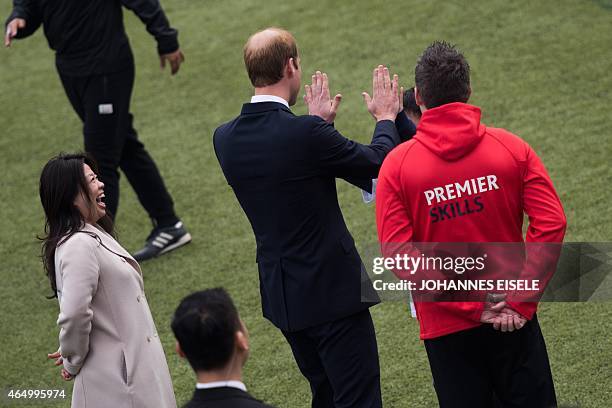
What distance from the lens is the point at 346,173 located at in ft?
10.2

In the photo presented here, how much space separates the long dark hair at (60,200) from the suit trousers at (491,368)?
1200mm

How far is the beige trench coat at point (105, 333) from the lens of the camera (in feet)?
10.0

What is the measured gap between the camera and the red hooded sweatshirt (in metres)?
2.80

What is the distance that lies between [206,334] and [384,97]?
1237 millimetres

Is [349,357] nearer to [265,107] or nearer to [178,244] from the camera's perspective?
[265,107]

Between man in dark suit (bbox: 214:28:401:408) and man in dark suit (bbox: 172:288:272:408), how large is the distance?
0.82m

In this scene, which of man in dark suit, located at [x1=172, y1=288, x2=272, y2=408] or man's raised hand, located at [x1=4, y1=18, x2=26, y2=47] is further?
man's raised hand, located at [x1=4, y1=18, x2=26, y2=47]

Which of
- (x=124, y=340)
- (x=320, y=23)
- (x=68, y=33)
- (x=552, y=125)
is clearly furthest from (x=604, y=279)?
(x=320, y=23)

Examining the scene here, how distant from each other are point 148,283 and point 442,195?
2.82 m

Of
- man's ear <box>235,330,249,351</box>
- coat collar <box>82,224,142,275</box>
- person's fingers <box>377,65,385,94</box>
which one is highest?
person's fingers <box>377,65,385,94</box>

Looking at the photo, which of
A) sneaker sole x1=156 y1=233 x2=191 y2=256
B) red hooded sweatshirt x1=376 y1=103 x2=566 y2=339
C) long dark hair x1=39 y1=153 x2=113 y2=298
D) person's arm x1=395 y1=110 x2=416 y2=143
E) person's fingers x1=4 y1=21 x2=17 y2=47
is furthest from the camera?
sneaker sole x1=156 y1=233 x2=191 y2=256

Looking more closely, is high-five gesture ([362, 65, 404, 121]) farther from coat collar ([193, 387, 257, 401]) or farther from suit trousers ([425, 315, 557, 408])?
coat collar ([193, 387, 257, 401])

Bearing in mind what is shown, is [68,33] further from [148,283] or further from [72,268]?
[72,268]

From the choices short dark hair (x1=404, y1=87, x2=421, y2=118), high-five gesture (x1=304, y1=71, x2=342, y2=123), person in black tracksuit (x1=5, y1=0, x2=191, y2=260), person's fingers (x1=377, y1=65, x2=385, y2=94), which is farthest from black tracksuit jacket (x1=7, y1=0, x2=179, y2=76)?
person's fingers (x1=377, y1=65, x2=385, y2=94)
